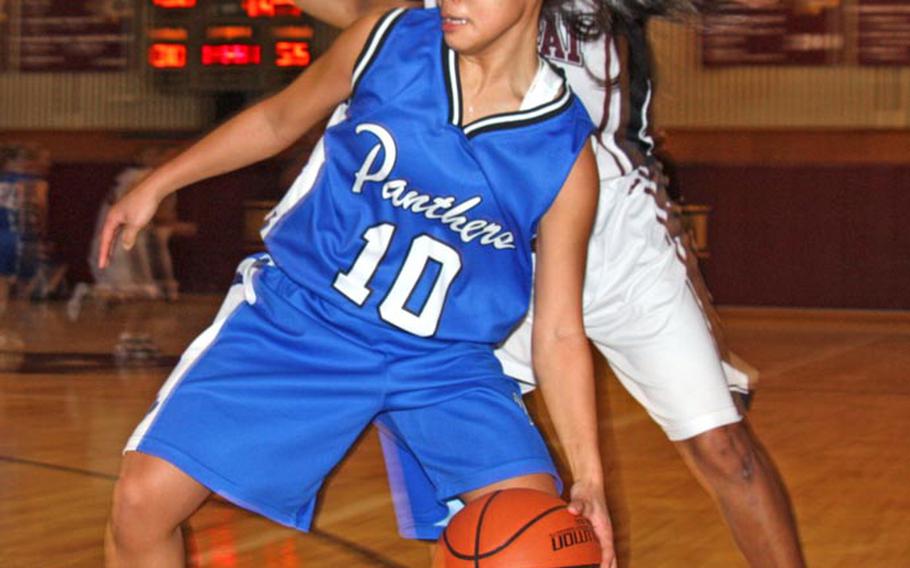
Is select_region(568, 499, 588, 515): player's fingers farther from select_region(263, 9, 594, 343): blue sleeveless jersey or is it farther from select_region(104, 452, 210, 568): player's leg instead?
select_region(104, 452, 210, 568): player's leg


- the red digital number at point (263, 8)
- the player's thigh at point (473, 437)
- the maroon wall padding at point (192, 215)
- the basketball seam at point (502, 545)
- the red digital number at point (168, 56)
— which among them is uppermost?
the red digital number at point (263, 8)

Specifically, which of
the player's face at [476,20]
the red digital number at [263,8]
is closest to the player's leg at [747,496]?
the player's face at [476,20]

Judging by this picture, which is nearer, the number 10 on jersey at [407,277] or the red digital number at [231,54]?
the number 10 on jersey at [407,277]

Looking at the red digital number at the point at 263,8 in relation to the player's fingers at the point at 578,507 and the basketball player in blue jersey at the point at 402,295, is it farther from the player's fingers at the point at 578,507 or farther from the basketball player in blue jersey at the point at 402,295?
the player's fingers at the point at 578,507

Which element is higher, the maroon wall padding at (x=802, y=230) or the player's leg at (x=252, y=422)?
the player's leg at (x=252, y=422)

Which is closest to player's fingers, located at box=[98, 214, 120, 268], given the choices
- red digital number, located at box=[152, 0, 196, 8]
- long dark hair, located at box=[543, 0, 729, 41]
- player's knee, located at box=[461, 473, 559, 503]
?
player's knee, located at box=[461, 473, 559, 503]

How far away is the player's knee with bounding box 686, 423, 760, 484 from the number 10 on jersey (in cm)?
106

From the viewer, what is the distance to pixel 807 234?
698 inches

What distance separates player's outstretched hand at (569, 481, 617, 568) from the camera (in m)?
2.79

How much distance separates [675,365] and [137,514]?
4.76 feet

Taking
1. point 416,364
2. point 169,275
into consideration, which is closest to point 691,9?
point 416,364

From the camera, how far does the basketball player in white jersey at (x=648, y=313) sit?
3678 millimetres

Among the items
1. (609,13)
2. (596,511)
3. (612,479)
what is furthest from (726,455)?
(612,479)

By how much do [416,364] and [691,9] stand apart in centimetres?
141
